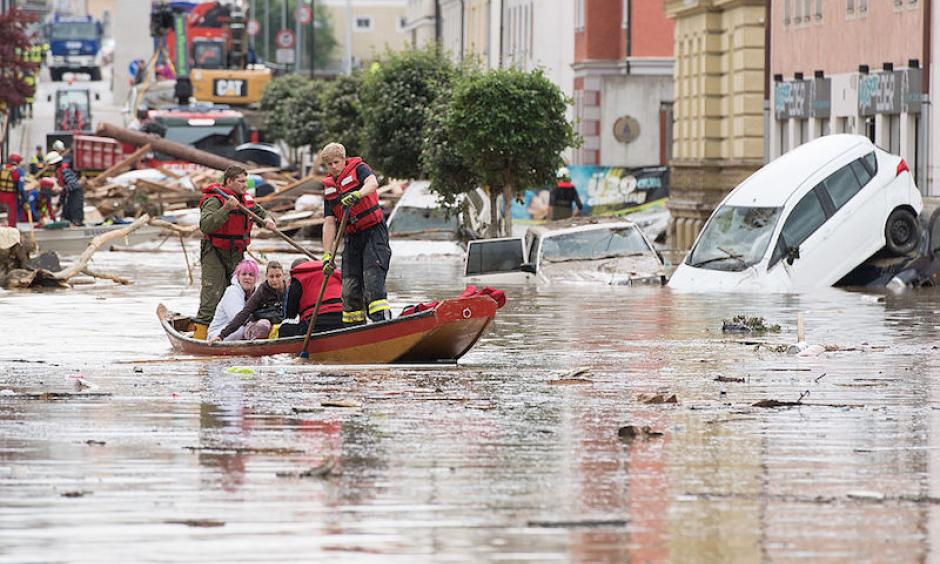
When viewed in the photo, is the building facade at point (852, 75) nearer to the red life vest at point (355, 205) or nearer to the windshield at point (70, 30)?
the red life vest at point (355, 205)

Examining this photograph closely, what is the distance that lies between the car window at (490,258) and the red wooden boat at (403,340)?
15897 millimetres

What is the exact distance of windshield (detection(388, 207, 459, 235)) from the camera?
4697cm

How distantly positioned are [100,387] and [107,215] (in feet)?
128

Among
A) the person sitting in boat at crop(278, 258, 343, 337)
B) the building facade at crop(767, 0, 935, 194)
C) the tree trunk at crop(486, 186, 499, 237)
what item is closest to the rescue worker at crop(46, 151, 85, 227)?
the tree trunk at crop(486, 186, 499, 237)

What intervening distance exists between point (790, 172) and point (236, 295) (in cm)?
1396

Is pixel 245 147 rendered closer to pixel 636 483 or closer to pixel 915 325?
pixel 915 325

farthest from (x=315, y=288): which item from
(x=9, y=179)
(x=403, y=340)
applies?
(x=9, y=179)

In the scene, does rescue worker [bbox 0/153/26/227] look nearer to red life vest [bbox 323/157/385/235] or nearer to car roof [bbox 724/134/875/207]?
car roof [bbox 724/134/875/207]

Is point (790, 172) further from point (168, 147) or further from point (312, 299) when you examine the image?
point (168, 147)

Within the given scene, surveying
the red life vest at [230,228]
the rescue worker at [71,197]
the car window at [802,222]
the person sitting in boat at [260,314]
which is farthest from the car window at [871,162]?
the rescue worker at [71,197]

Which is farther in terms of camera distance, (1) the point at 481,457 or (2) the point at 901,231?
(2) the point at 901,231

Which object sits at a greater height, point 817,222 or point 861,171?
point 861,171

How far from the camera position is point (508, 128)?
4316cm

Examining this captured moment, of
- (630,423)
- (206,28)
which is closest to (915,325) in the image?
(630,423)
